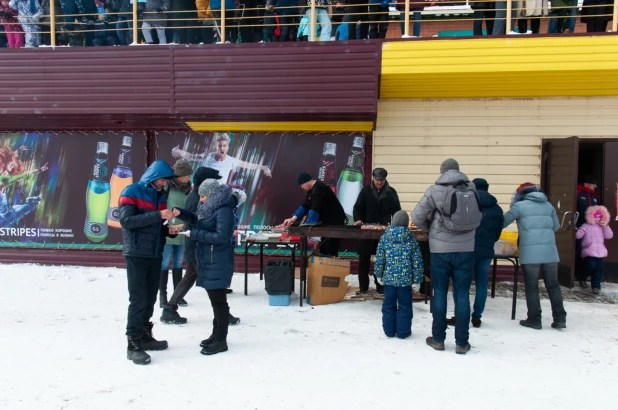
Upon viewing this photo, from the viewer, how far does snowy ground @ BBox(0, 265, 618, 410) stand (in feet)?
12.4

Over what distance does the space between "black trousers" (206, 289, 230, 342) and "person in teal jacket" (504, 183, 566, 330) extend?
11.2ft

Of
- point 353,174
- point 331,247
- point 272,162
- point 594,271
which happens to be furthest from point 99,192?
point 594,271

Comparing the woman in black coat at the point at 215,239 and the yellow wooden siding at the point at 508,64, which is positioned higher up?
the yellow wooden siding at the point at 508,64

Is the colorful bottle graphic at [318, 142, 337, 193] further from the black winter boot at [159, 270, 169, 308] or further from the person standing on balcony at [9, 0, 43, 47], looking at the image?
the person standing on balcony at [9, 0, 43, 47]

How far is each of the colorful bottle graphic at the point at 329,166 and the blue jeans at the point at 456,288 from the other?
4031mm

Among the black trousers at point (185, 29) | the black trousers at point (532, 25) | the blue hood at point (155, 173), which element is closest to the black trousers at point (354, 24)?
the black trousers at point (532, 25)

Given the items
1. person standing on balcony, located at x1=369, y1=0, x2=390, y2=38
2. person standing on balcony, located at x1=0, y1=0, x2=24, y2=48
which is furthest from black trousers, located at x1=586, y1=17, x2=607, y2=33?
person standing on balcony, located at x1=0, y1=0, x2=24, y2=48

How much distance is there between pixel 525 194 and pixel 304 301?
3.20 metres

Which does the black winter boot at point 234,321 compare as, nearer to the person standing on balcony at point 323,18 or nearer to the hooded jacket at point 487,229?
the hooded jacket at point 487,229

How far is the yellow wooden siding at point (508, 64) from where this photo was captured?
7.18m

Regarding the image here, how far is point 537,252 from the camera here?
553 centimetres

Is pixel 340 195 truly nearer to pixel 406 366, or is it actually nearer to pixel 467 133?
pixel 467 133

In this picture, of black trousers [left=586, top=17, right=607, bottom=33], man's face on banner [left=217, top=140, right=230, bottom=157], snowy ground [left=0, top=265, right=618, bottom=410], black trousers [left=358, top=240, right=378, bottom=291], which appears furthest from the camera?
man's face on banner [left=217, top=140, right=230, bottom=157]

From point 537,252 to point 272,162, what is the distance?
15.9ft
